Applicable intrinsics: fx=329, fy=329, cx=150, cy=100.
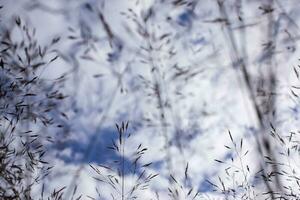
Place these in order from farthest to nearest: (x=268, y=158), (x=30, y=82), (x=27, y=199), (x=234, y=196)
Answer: (x=234, y=196)
(x=30, y=82)
(x=27, y=199)
(x=268, y=158)

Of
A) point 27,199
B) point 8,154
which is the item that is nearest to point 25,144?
point 8,154

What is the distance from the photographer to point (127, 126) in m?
2.63

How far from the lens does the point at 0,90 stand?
2.43 metres

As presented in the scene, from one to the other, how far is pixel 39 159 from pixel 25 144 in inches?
6.4

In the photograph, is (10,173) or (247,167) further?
(247,167)

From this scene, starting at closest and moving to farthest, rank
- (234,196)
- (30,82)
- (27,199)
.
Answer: (27,199), (30,82), (234,196)

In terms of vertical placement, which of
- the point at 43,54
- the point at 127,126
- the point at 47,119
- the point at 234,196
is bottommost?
the point at 234,196

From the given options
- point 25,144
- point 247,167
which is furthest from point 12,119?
A: point 247,167

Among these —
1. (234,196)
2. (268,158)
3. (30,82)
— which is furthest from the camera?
(234,196)

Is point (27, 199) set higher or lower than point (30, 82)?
lower

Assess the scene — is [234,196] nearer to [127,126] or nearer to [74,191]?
[127,126]

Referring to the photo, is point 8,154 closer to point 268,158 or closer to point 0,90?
point 0,90

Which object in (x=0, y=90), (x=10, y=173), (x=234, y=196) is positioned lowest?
(x=234, y=196)

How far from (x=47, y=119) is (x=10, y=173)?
502 mm
